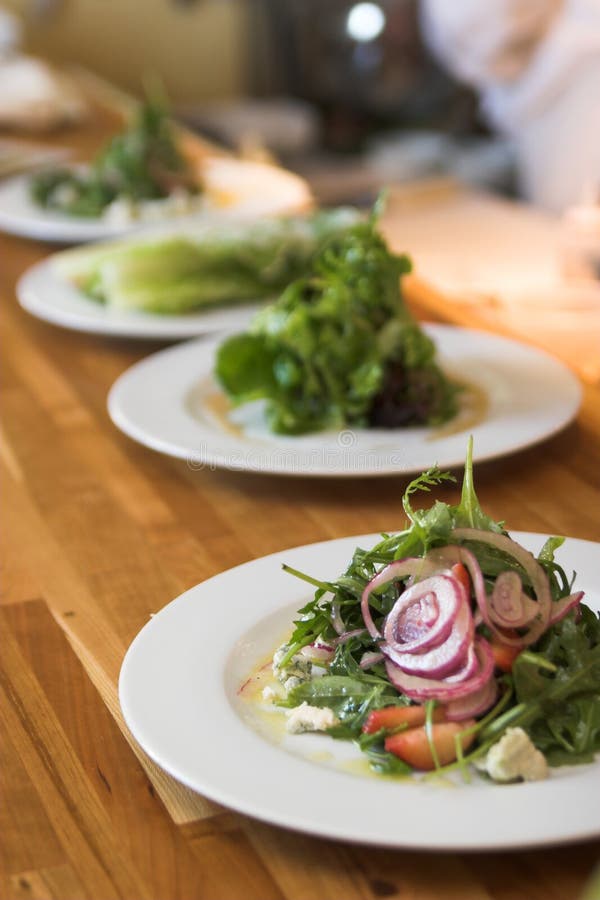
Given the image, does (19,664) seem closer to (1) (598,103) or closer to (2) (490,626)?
(2) (490,626)

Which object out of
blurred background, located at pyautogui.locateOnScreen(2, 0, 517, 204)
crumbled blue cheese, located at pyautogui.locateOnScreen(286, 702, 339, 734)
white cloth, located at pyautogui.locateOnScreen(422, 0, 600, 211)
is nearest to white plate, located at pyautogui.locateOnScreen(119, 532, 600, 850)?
crumbled blue cheese, located at pyautogui.locateOnScreen(286, 702, 339, 734)

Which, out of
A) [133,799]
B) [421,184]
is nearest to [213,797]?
[133,799]

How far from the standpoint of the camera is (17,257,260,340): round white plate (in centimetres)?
178

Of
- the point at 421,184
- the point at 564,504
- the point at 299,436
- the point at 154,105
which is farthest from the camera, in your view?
the point at 421,184

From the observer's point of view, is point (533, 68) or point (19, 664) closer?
point (19, 664)

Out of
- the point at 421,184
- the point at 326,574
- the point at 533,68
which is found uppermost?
the point at 326,574

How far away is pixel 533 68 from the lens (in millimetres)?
4211

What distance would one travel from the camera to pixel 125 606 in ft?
3.60

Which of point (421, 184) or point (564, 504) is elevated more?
point (564, 504)

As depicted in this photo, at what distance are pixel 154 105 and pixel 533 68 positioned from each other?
2007 mm

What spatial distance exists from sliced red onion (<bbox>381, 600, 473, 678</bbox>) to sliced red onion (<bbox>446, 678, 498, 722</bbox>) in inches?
0.8

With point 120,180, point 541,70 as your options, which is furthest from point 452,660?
point 541,70

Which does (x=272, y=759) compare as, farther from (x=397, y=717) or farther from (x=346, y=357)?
(x=346, y=357)

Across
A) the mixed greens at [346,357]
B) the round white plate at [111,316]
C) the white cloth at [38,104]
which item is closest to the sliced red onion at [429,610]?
the mixed greens at [346,357]
